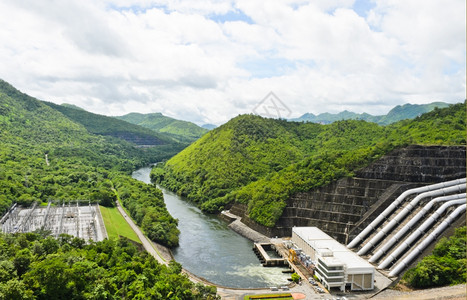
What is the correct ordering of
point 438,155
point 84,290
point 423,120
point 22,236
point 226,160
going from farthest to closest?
point 226,160
point 423,120
point 438,155
point 22,236
point 84,290

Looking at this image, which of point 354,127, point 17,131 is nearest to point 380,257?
point 354,127

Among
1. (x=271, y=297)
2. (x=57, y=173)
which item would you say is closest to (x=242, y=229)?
(x=271, y=297)

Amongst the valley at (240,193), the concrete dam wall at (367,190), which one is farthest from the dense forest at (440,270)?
the concrete dam wall at (367,190)

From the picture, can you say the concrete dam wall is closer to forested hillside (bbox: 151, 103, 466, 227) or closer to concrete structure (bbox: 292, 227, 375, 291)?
forested hillside (bbox: 151, 103, 466, 227)

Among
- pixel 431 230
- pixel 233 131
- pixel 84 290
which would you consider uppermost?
pixel 233 131

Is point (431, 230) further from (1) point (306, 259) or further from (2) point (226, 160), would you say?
(2) point (226, 160)

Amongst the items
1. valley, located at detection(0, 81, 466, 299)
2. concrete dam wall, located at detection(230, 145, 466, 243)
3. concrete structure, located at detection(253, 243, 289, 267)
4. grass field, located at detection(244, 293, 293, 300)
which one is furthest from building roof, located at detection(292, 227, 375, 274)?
grass field, located at detection(244, 293, 293, 300)
